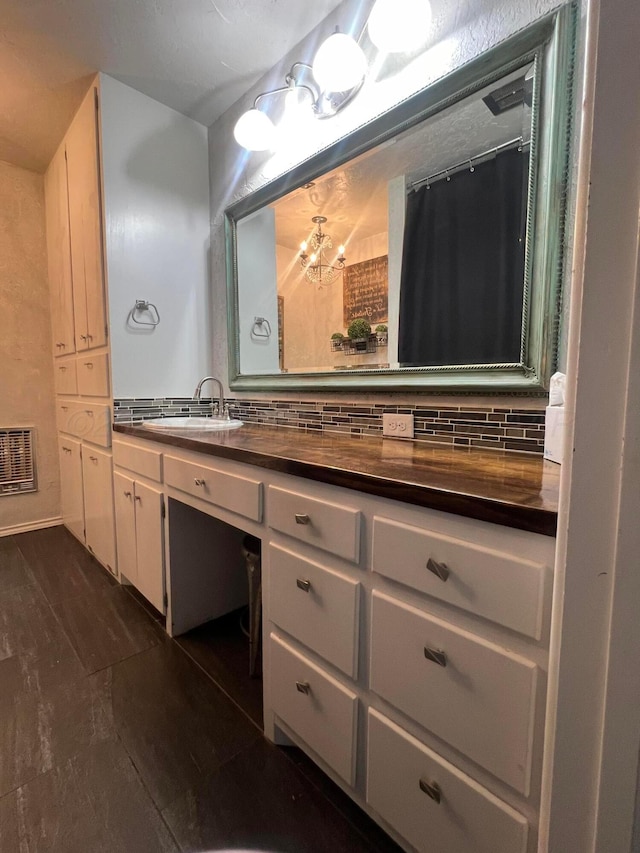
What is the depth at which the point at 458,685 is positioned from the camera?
0.64 metres

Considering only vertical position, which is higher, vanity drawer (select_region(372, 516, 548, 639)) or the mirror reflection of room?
the mirror reflection of room

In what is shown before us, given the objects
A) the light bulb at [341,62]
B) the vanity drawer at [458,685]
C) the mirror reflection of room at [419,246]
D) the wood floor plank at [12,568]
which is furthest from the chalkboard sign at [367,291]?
the wood floor plank at [12,568]

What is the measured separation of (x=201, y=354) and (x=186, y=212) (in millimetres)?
745

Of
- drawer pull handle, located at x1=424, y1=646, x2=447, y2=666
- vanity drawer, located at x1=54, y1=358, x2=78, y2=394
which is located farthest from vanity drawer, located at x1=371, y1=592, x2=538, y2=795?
vanity drawer, located at x1=54, y1=358, x2=78, y2=394

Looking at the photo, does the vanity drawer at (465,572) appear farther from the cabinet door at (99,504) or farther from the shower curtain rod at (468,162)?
the cabinet door at (99,504)

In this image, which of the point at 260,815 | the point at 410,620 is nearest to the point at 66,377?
the point at 260,815

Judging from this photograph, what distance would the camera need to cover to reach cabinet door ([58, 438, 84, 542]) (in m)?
2.26

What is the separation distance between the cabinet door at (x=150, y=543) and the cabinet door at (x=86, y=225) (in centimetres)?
85

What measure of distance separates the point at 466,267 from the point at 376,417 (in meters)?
0.55

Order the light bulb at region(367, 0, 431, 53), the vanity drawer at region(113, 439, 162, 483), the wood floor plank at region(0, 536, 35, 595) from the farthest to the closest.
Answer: the wood floor plank at region(0, 536, 35, 595)
the vanity drawer at region(113, 439, 162, 483)
the light bulb at region(367, 0, 431, 53)

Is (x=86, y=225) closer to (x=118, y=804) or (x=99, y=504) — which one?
(x=99, y=504)

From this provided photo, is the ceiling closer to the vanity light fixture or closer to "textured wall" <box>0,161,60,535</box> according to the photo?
the vanity light fixture

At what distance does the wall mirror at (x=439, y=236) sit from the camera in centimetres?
97

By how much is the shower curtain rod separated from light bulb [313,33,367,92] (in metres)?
0.42
